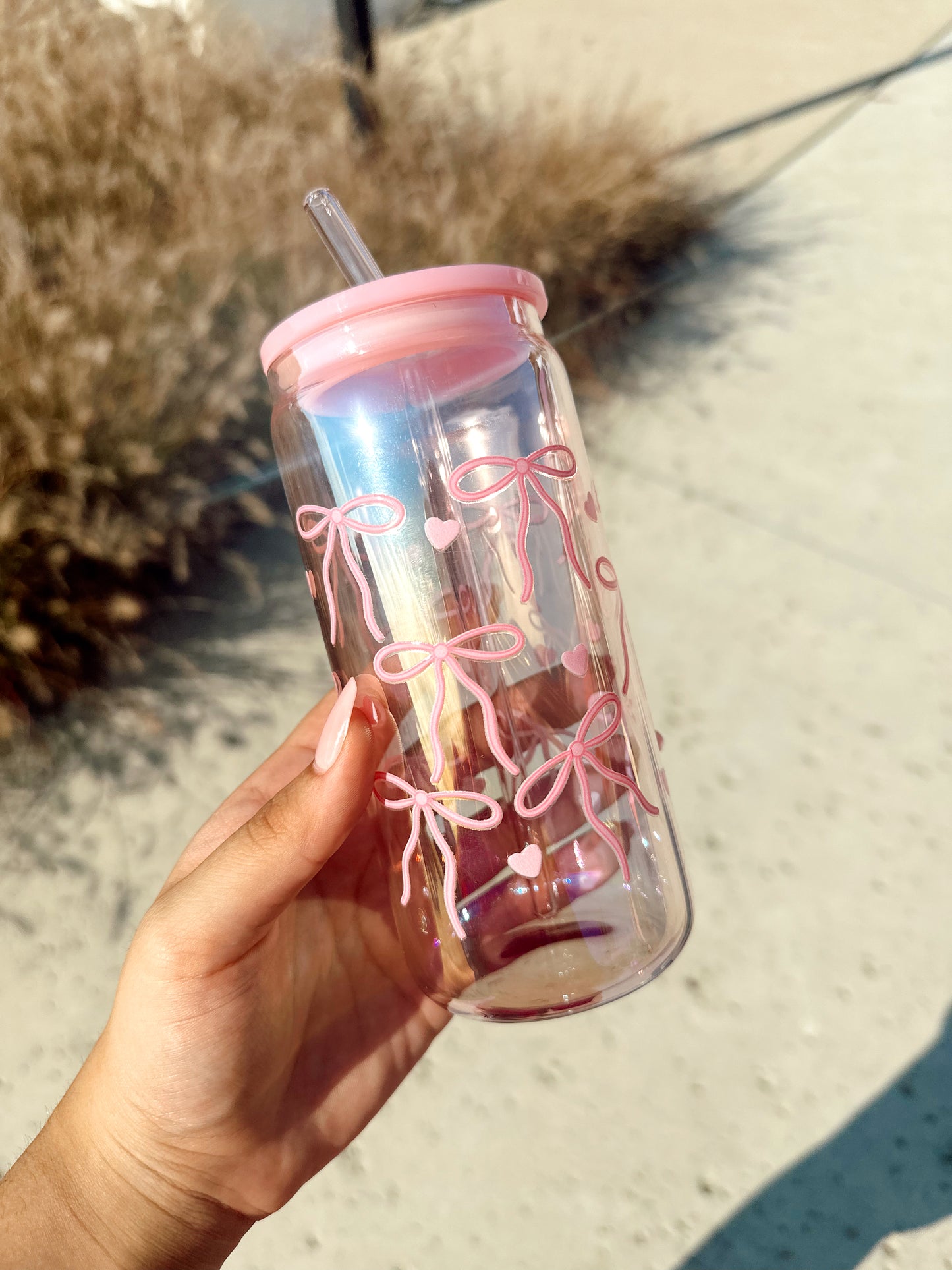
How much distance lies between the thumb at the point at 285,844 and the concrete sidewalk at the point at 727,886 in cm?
90

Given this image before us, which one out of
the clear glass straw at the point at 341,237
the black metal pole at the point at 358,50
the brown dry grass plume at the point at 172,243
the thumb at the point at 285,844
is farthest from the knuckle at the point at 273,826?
the black metal pole at the point at 358,50

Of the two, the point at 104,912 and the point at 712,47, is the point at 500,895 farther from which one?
the point at 712,47

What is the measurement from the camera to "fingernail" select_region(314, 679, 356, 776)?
3.78 feet

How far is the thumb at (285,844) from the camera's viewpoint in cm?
116

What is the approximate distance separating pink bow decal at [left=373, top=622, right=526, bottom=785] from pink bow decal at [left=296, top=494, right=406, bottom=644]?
43mm

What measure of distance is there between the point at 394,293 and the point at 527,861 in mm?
672

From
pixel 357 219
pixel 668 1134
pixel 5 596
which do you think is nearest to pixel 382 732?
pixel 668 1134

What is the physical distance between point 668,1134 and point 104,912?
1.24 meters

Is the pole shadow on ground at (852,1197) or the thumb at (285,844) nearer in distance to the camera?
the thumb at (285,844)

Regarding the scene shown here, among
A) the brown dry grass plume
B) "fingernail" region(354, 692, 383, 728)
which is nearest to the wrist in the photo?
"fingernail" region(354, 692, 383, 728)

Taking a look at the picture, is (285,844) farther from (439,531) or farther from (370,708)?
(439,531)

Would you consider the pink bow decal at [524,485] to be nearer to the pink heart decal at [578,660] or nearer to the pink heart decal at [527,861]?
the pink heart decal at [578,660]

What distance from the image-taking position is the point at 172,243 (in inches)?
104

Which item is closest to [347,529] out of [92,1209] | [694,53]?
[92,1209]
